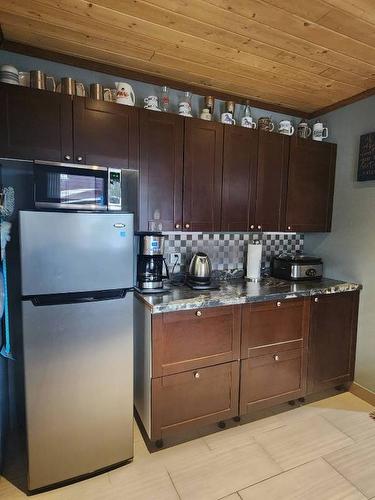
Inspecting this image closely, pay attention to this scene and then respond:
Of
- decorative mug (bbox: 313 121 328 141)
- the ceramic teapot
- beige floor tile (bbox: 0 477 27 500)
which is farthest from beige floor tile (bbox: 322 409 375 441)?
the ceramic teapot

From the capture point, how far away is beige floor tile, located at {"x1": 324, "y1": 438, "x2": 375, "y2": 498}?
5.05ft

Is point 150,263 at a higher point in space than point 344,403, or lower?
higher

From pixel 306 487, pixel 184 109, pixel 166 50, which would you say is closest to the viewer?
pixel 306 487

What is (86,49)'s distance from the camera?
5.71 ft

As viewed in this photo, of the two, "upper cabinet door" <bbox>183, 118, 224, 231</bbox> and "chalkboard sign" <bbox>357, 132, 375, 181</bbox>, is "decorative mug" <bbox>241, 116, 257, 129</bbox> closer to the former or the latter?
"upper cabinet door" <bbox>183, 118, 224, 231</bbox>

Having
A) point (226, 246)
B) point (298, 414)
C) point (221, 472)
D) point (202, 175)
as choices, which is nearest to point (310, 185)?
point (226, 246)

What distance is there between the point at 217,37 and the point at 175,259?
1498mm

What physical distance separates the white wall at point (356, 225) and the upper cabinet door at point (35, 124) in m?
2.20

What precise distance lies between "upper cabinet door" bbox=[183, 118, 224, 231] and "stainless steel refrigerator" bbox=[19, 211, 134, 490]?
25.5 inches

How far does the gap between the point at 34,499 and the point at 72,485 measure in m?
0.18

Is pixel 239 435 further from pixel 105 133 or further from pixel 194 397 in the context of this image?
pixel 105 133

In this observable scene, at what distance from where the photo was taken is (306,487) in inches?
59.4

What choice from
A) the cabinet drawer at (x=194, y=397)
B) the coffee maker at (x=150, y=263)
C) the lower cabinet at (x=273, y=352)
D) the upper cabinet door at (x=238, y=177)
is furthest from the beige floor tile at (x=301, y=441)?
the upper cabinet door at (x=238, y=177)

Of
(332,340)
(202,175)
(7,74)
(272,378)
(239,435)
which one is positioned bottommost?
(239,435)
